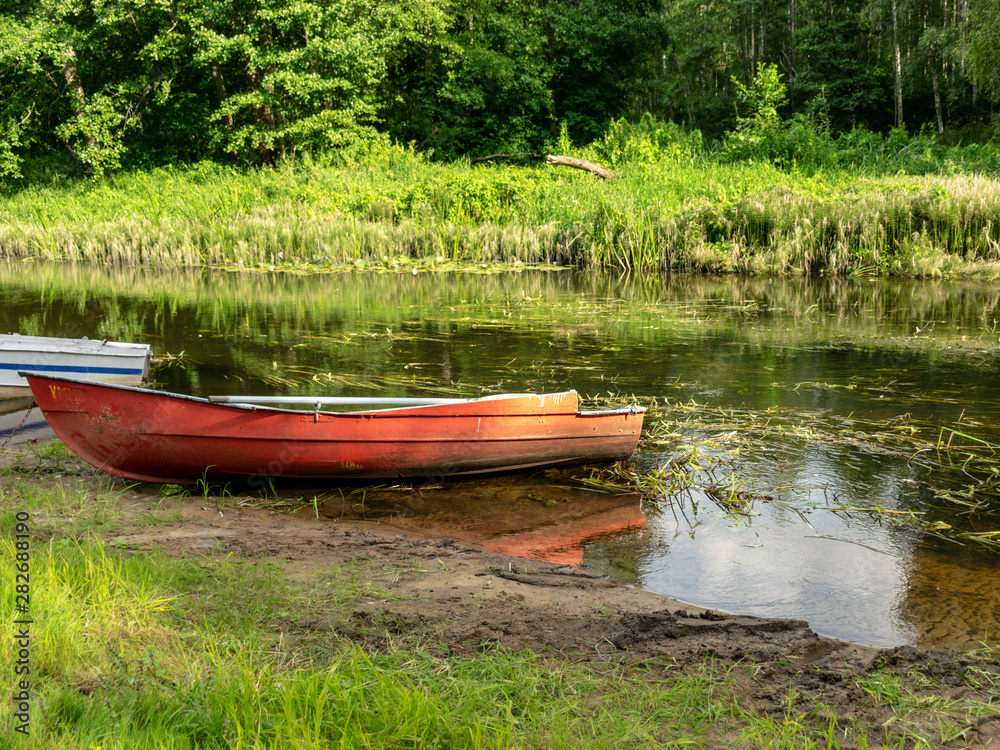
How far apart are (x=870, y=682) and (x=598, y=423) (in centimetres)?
301

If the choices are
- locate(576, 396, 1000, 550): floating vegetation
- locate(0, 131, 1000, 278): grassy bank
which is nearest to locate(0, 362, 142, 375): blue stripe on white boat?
locate(576, 396, 1000, 550): floating vegetation

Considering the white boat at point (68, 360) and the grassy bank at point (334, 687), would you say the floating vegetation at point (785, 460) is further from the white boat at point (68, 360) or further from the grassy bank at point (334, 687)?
the white boat at point (68, 360)

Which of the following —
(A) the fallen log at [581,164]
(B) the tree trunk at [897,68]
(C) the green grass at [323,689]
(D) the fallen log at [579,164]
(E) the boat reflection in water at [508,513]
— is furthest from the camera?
(B) the tree trunk at [897,68]

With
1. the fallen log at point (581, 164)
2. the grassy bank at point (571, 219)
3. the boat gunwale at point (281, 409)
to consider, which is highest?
the fallen log at point (581, 164)

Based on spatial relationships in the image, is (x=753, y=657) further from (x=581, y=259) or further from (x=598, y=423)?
(x=581, y=259)

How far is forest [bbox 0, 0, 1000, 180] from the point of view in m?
27.8

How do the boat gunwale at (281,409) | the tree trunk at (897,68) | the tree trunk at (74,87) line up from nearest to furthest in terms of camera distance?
the boat gunwale at (281,409) < the tree trunk at (74,87) < the tree trunk at (897,68)

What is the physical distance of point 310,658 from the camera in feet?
9.86

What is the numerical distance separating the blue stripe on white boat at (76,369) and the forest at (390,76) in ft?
65.4

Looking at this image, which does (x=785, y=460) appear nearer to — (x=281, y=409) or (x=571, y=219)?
(x=281, y=409)

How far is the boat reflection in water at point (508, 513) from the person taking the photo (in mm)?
4980

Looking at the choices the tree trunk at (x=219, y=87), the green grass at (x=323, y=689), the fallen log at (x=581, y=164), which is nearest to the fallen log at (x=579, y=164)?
the fallen log at (x=581, y=164)

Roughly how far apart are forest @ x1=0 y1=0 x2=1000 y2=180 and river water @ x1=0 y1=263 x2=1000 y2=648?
42.3 feet

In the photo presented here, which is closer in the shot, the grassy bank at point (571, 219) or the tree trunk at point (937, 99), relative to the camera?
Answer: the grassy bank at point (571, 219)
